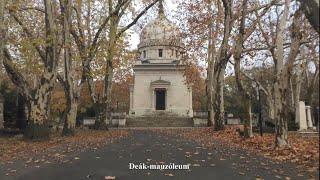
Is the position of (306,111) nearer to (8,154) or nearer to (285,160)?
(285,160)

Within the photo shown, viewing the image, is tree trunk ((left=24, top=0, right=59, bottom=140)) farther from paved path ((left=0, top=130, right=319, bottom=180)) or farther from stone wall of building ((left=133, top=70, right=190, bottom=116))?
stone wall of building ((left=133, top=70, right=190, bottom=116))

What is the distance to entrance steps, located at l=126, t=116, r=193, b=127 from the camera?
3981cm

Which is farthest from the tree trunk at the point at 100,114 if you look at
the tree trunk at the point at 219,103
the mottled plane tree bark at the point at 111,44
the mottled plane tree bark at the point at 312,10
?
the mottled plane tree bark at the point at 312,10

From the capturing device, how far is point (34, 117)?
56.4 feet

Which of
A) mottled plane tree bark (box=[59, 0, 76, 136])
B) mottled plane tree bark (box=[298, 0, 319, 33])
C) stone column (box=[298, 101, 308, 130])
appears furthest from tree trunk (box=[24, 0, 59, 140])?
stone column (box=[298, 101, 308, 130])

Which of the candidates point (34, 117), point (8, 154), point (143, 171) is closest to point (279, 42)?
point (143, 171)

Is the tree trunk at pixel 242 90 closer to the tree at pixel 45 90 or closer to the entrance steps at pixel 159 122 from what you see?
the tree at pixel 45 90

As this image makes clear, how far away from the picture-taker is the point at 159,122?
41.1 meters

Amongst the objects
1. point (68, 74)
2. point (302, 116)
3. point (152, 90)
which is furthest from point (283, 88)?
point (152, 90)

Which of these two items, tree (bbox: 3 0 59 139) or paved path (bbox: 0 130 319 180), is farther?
tree (bbox: 3 0 59 139)

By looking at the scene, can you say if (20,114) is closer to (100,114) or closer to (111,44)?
(100,114)

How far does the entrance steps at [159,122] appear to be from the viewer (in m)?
39.8

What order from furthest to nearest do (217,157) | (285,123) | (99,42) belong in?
(99,42) → (285,123) → (217,157)

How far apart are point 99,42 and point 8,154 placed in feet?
39.7
